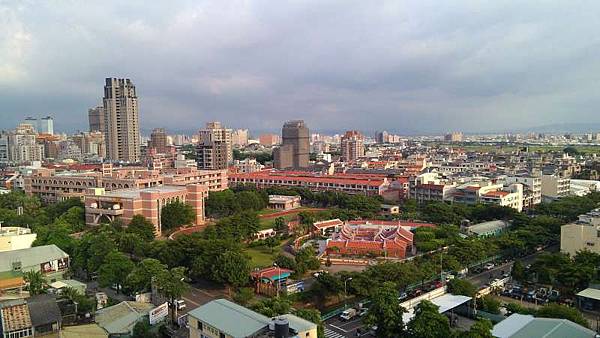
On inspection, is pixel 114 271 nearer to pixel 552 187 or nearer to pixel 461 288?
→ pixel 461 288

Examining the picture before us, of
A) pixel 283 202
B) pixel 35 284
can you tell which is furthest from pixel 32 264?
pixel 283 202

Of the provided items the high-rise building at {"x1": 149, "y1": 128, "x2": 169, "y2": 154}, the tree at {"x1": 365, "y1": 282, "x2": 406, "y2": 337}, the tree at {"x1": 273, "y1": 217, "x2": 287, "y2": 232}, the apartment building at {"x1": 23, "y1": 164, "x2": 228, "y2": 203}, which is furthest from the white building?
the high-rise building at {"x1": 149, "y1": 128, "x2": 169, "y2": 154}

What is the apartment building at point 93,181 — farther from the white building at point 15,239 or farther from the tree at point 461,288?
the tree at point 461,288

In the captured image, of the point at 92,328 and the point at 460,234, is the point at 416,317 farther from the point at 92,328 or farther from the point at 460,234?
the point at 460,234

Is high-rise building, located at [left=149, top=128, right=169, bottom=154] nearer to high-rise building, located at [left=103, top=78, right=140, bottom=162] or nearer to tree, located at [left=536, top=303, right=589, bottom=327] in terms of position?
high-rise building, located at [left=103, top=78, right=140, bottom=162]

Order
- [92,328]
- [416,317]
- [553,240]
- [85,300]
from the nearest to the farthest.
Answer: [416,317] → [92,328] → [85,300] → [553,240]

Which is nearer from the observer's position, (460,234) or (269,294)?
(269,294)

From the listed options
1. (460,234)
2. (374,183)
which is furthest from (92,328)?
(374,183)
